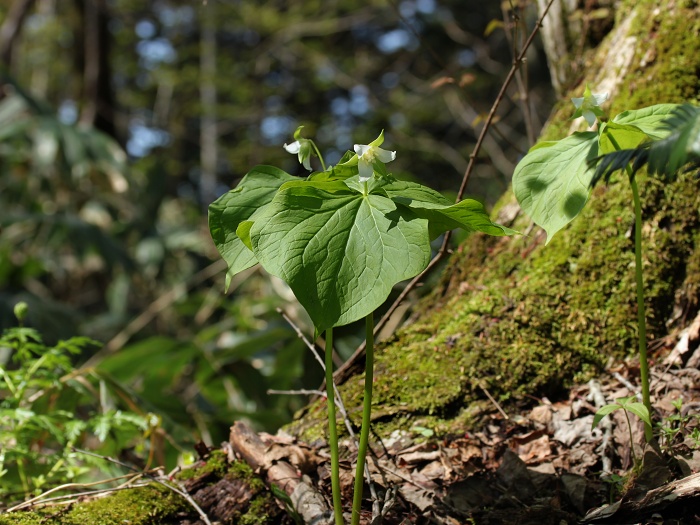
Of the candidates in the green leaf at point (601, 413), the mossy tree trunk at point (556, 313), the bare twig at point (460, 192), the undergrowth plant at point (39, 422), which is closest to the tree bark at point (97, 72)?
Result: the undergrowth plant at point (39, 422)

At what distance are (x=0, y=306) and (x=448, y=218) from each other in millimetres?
2916

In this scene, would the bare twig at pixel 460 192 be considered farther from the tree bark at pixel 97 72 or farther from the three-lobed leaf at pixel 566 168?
the tree bark at pixel 97 72

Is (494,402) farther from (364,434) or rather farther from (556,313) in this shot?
(364,434)

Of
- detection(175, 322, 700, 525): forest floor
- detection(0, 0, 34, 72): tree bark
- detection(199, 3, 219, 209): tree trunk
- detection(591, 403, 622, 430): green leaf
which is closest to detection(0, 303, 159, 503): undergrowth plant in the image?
detection(175, 322, 700, 525): forest floor

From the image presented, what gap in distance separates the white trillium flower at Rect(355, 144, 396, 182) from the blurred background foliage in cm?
155

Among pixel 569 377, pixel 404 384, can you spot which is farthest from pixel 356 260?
pixel 569 377

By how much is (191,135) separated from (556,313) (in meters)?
10.9

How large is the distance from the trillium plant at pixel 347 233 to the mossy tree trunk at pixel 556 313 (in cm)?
46

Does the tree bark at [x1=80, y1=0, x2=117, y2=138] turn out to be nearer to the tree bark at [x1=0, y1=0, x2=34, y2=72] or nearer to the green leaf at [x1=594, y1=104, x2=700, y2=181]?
the tree bark at [x1=0, y1=0, x2=34, y2=72]

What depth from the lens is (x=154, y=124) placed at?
1099cm

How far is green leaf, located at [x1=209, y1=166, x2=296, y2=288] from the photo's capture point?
1.14 metres

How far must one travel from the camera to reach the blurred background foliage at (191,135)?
12.9ft

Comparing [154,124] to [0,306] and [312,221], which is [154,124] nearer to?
[0,306]

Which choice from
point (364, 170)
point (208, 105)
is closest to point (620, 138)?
point (364, 170)
